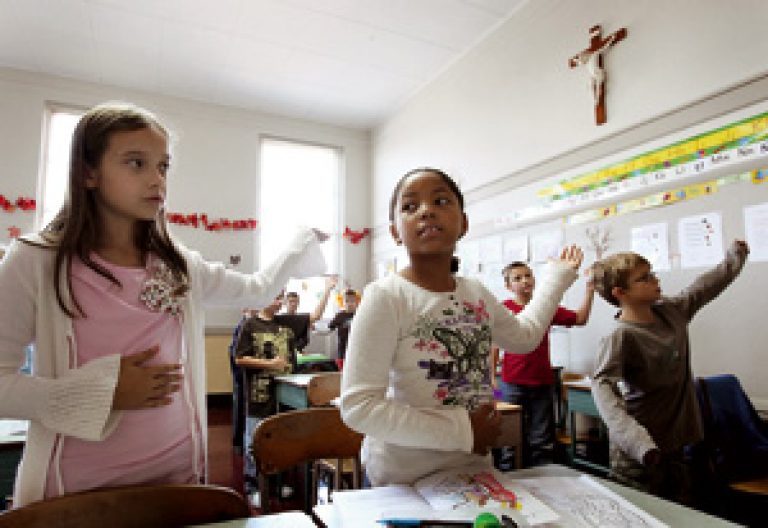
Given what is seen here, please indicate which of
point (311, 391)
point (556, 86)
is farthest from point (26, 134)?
point (556, 86)

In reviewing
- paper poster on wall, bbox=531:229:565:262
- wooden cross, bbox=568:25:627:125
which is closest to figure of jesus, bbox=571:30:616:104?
wooden cross, bbox=568:25:627:125

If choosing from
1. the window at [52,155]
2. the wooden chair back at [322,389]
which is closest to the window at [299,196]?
the window at [52,155]

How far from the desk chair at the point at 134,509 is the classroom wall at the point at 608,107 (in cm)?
264

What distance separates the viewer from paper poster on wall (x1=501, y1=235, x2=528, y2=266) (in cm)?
388

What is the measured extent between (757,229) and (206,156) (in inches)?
207

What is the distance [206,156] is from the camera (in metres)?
5.70

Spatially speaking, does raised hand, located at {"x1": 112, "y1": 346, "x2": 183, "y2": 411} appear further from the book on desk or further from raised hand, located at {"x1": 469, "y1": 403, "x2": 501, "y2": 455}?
raised hand, located at {"x1": 469, "y1": 403, "x2": 501, "y2": 455}

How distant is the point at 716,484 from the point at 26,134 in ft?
20.6

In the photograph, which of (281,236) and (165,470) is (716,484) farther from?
(281,236)

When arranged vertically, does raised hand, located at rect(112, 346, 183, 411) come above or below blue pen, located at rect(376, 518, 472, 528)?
above

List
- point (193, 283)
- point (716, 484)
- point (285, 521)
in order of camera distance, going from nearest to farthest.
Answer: point (285, 521), point (193, 283), point (716, 484)

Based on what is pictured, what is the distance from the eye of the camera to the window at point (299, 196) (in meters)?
5.98

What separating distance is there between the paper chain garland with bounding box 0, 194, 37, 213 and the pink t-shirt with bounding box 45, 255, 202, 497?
16.6ft

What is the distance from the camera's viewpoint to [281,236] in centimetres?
606
